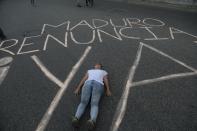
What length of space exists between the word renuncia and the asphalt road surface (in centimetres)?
4

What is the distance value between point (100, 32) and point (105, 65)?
3047 millimetres

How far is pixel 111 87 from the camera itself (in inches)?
316

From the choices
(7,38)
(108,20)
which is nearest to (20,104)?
(7,38)

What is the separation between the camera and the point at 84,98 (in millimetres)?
7051

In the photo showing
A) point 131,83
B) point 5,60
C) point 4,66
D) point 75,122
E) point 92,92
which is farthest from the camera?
point 5,60

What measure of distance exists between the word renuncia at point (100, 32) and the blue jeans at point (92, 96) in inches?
150

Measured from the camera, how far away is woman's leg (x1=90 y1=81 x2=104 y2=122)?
6.63m

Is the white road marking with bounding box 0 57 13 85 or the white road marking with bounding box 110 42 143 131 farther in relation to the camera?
the white road marking with bounding box 0 57 13 85

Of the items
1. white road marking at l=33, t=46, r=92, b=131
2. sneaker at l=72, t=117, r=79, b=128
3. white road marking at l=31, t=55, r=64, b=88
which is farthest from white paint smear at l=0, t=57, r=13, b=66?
sneaker at l=72, t=117, r=79, b=128

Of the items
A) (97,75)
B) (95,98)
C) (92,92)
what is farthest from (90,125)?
(97,75)

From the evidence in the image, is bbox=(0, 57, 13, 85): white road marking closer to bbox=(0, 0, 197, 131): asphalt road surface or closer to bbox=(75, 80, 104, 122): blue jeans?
bbox=(0, 0, 197, 131): asphalt road surface

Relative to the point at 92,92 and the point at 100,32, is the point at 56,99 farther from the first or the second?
the point at 100,32

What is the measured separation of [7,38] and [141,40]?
5.97 m

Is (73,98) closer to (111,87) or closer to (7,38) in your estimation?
(111,87)
